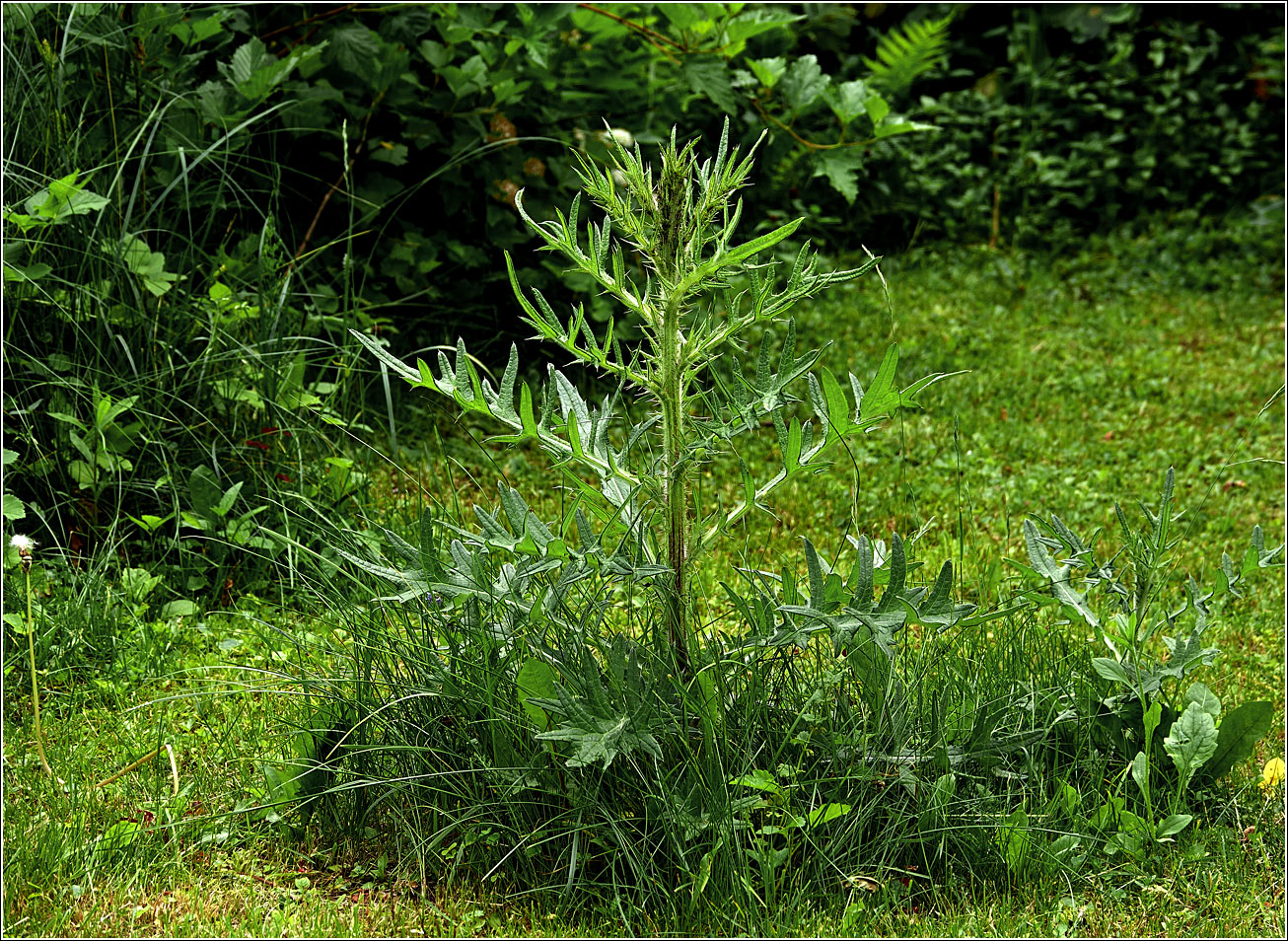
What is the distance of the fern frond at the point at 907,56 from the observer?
6633 mm

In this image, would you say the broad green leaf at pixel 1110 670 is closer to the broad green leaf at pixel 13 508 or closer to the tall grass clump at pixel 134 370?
the tall grass clump at pixel 134 370

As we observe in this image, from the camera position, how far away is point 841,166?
4730 millimetres

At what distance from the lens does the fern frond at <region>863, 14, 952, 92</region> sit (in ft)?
21.8

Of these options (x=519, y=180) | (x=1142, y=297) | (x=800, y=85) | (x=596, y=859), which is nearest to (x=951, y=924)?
(x=596, y=859)

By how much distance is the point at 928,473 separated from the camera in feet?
13.8

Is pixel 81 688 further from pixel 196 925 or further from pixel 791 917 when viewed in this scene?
pixel 791 917

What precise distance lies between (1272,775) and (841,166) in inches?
118

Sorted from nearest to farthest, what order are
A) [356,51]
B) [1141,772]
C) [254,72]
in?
[1141,772] → [254,72] → [356,51]

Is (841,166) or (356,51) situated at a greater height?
(356,51)

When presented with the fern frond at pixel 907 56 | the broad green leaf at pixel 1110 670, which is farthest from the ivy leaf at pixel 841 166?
the broad green leaf at pixel 1110 670

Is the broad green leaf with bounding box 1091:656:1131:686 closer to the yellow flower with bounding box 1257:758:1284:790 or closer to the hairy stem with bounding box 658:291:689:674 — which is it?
the yellow flower with bounding box 1257:758:1284:790

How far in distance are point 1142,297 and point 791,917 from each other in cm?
518

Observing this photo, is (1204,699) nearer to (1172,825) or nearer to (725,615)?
(1172,825)

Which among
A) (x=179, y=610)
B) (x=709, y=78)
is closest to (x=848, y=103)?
(x=709, y=78)
